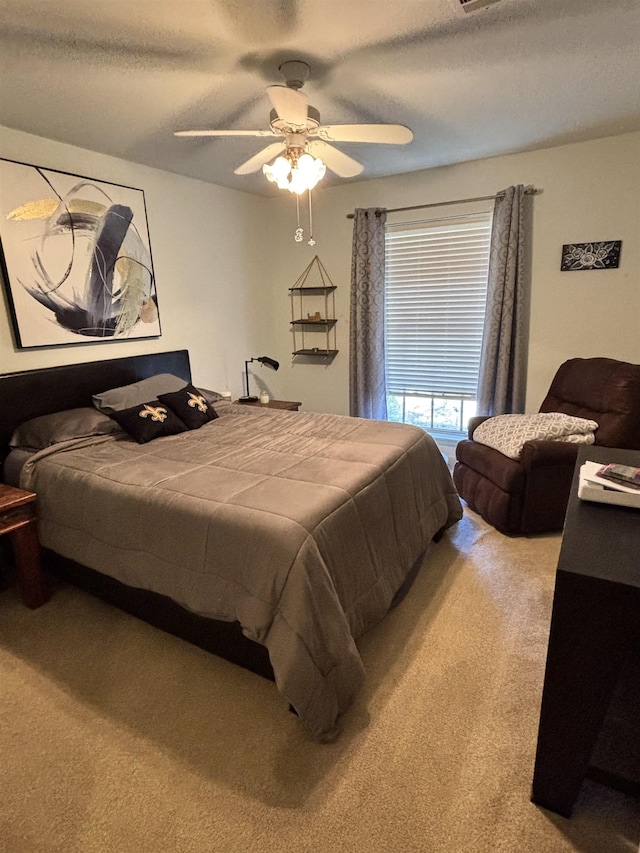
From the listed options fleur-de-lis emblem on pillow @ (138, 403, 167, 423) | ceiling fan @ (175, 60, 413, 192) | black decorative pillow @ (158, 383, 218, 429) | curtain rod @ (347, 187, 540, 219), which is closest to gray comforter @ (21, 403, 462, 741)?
fleur-de-lis emblem on pillow @ (138, 403, 167, 423)

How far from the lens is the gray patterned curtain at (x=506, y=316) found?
137 inches

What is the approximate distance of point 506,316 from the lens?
3.59 metres

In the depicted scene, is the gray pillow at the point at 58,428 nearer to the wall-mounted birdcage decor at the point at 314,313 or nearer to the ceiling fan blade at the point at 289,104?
the ceiling fan blade at the point at 289,104

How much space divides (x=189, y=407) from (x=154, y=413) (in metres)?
0.29

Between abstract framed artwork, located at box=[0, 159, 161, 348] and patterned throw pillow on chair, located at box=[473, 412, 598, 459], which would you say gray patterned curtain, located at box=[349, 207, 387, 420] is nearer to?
patterned throw pillow on chair, located at box=[473, 412, 598, 459]

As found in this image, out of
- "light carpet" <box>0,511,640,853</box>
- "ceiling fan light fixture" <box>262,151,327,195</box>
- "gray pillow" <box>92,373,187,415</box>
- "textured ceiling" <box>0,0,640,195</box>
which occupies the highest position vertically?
"textured ceiling" <box>0,0,640,195</box>

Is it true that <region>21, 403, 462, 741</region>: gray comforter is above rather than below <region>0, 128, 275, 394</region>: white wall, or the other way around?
below

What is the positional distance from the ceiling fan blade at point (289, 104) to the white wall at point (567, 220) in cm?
224

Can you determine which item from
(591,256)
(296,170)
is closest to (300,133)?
(296,170)

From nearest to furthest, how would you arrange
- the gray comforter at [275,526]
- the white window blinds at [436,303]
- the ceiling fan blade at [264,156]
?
the gray comforter at [275,526] < the ceiling fan blade at [264,156] < the white window blinds at [436,303]

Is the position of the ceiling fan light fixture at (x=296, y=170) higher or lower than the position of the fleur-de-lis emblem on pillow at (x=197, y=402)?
higher

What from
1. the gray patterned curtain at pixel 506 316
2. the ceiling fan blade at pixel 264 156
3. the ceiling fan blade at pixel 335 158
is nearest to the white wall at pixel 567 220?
the gray patterned curtain at pixel 506 316

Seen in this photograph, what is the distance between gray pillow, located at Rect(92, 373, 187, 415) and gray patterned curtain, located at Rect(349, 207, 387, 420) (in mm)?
1696

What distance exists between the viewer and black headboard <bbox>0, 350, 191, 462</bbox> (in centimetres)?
273
